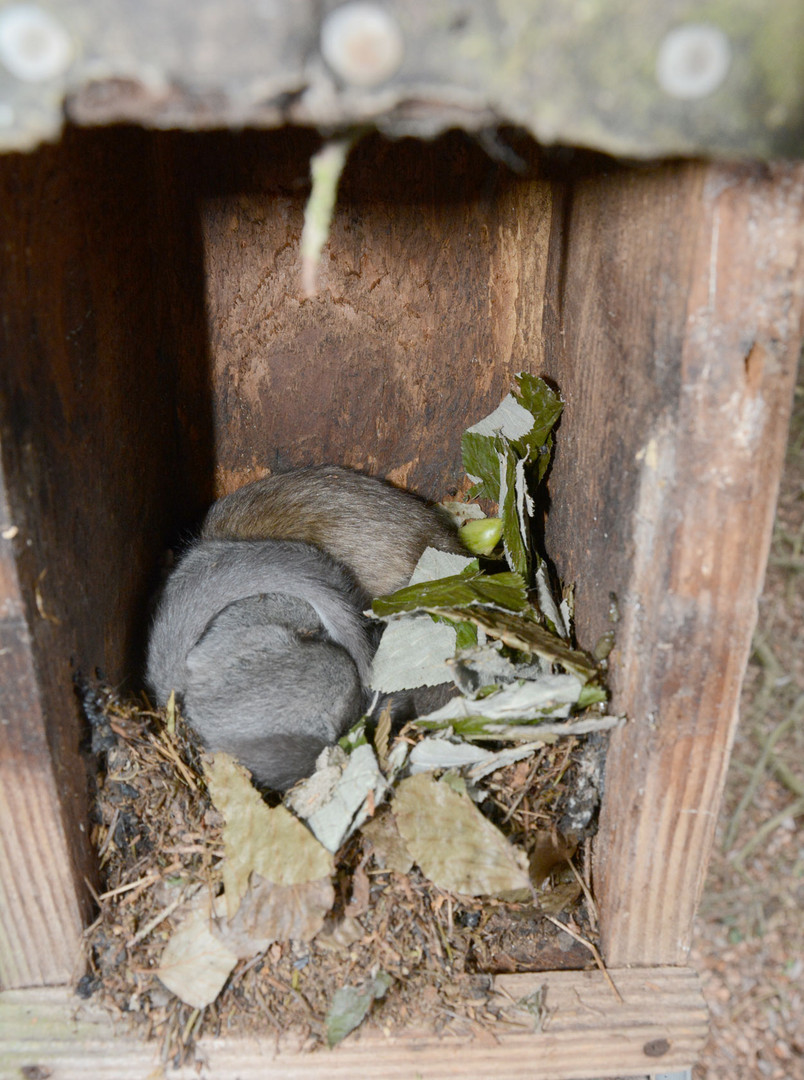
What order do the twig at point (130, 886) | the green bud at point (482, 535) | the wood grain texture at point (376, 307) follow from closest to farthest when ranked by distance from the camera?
the twig at point (130, 886) < the wood grain texture at point (376, 307) < the green bud at point (482, 535)

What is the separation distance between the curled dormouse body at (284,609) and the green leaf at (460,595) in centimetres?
21

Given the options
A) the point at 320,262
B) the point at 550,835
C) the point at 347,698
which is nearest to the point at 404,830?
the point at 550,835

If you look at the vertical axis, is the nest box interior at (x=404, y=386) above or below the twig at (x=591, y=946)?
above

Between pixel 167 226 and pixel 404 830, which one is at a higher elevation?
pixel 167 226

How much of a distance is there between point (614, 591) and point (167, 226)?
4.84 feet

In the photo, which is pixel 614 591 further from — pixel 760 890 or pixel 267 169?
pixel 760 890

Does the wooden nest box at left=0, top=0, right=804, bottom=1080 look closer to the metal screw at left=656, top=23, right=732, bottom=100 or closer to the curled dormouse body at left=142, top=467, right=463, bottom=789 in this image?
the metal screw at left=656, top=23, right=732, bottom=100

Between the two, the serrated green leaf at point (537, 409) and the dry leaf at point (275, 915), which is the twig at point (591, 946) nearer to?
the dry leaf at point (275, 915)

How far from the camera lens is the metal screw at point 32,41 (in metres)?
0.74


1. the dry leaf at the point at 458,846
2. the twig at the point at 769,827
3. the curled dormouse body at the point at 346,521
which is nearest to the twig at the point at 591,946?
the dry leaf at the point at 458,846

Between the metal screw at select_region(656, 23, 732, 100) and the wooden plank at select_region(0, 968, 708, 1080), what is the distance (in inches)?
53.6

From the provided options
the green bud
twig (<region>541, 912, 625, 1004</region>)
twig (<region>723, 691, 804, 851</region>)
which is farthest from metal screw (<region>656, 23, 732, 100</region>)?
twig (<region>723, 691, 804, 851</region>)

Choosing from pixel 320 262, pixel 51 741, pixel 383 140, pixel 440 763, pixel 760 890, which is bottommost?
pixel 760 890

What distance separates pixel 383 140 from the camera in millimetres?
1939
